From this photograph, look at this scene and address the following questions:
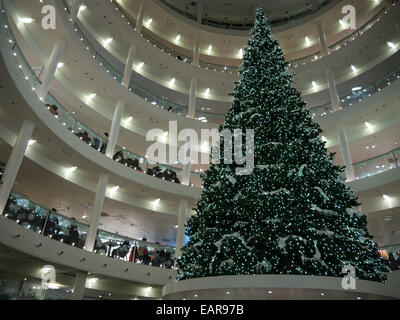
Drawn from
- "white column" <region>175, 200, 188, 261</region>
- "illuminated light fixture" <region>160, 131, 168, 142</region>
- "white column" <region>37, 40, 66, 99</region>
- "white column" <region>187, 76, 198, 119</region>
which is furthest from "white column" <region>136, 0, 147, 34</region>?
"white column" <region>175, 200, 188, 261</region>

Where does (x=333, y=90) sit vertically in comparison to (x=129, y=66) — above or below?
below

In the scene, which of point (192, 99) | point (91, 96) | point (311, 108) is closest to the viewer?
point (91, 96)

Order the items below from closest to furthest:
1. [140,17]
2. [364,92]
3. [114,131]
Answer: [114,131], [364,92], [140,17]

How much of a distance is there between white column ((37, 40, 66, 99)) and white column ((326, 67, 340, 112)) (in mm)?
15247

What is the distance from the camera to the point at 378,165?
1487 centimetres

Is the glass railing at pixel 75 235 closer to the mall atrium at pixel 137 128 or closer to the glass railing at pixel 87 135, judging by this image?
the mall atrium at pixel 137 128

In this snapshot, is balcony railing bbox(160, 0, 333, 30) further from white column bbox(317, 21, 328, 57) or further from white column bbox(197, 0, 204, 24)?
white column bbox(317, 21, 328, 57)

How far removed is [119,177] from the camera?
1567 centimetres

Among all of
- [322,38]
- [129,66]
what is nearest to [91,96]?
[129,66]

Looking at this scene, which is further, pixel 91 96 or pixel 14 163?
pixel 91 96

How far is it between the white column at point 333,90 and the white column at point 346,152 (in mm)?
1523

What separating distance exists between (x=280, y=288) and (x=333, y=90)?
53.5 feet

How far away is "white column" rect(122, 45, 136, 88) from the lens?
18609mm

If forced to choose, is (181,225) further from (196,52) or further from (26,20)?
(196,52)
